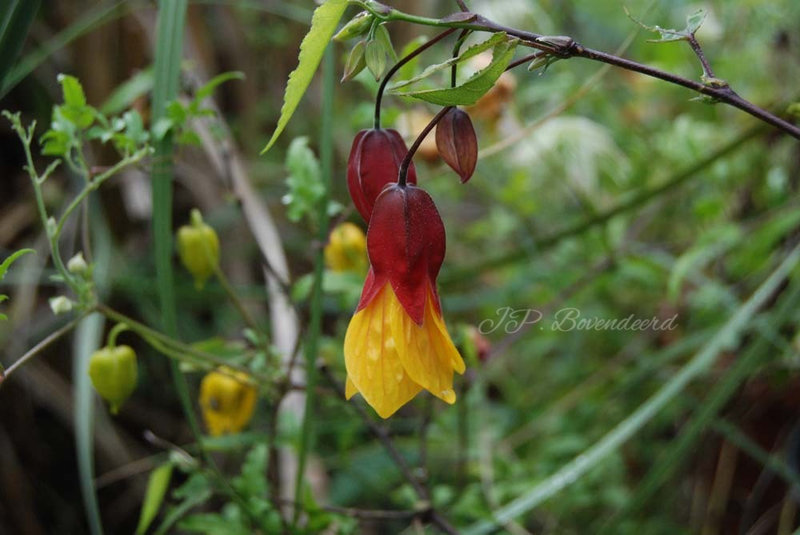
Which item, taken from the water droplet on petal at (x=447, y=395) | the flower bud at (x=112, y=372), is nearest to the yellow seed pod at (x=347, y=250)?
the flower bud at (x=112, y=372)

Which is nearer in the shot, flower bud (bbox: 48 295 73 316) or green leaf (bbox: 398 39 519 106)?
green leaf (bbox: 398 39 519 106)

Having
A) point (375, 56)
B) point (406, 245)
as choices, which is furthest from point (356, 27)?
point (406, 245)

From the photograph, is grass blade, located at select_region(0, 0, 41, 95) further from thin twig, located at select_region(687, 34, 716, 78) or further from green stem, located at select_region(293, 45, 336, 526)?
thin twig, located at select_region(687, 34, 716, 78)

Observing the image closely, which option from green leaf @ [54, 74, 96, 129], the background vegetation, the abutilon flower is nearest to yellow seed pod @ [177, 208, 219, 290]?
the background vegetation

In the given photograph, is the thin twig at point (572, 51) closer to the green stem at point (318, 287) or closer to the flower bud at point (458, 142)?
the flower bud at point (458, 142)

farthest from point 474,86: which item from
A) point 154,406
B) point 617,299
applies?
point 154,406

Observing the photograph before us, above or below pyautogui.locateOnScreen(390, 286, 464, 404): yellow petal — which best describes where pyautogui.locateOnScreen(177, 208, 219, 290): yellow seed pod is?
above

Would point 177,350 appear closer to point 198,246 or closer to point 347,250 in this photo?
point 198,246
